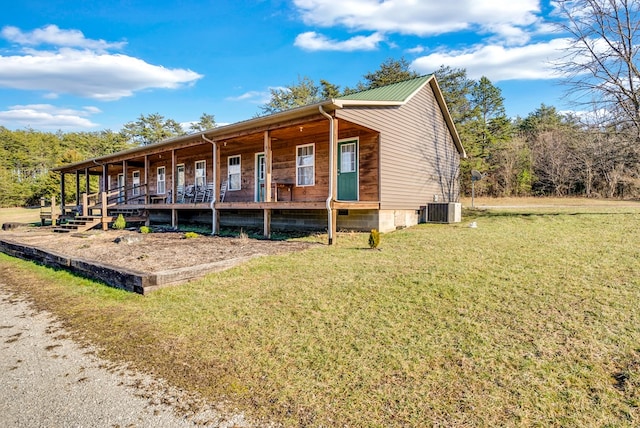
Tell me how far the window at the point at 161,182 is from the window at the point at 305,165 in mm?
9458

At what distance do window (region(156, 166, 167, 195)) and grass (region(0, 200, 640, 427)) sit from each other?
1221 centimetres

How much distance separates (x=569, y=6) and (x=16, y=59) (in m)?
34.7

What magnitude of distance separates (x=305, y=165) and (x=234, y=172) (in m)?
3.99

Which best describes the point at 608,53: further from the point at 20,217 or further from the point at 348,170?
the point at 20,217

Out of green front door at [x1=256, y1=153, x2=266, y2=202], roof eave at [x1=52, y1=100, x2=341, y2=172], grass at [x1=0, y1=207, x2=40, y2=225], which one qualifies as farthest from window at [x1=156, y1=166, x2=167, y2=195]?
grass at [x1=0, y1=207, x2=40, y2=225]

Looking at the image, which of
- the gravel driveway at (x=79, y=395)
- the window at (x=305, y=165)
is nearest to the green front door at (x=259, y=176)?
the window at (x=305, y=165)

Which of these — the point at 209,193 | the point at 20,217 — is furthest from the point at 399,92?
the point at 20,217

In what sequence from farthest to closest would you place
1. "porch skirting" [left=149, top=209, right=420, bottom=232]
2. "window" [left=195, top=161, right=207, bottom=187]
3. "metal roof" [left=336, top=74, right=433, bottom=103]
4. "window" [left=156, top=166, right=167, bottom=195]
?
"window" [left=156, top=166, right=167, bottom=195] < "window" [left=195, top=161, right=207, bottom=187] < "metal roof" [left=336, top=74, right=433, bottom=103] < "porch skirting" [left=149, top=209, right=420, bottom=232]

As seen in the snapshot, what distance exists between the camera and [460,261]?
608 centimetres

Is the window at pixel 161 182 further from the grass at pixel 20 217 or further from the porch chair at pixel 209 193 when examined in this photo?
the grass at pixel 20 217

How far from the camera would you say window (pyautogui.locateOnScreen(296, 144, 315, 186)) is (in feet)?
39.6

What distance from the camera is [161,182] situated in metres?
18.6

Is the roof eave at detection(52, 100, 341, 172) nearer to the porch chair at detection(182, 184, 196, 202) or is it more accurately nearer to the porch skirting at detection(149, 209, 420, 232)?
the porch chair at detection(182, 184, 196, 202)

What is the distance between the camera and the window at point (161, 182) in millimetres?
18375
